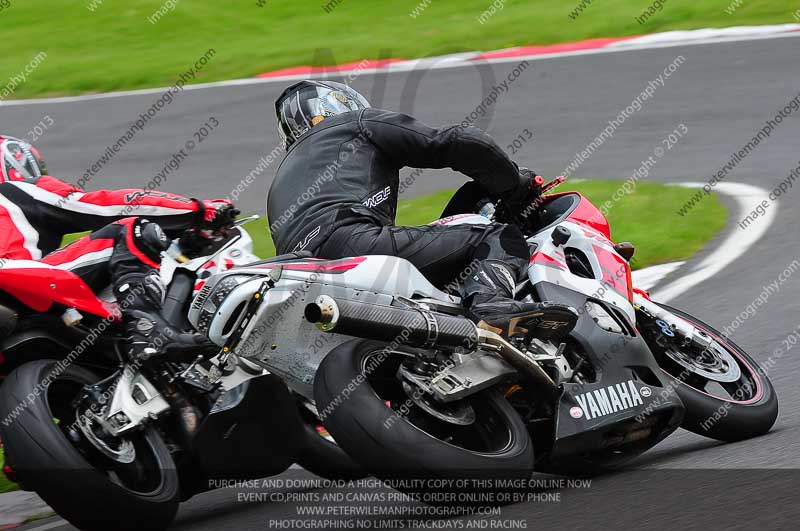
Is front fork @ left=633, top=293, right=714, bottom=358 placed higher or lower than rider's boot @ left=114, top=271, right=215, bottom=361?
higher

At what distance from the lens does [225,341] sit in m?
3.91

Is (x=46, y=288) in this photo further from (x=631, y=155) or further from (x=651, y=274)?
(x=631, y=155)

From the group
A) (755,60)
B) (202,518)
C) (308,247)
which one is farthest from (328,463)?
(755,60)

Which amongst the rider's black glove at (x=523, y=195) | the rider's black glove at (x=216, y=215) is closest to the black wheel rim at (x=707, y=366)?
the rider's black glove at (x=523, y=195)

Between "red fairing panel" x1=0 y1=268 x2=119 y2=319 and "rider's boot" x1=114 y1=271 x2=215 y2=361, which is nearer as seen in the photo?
"red fairing panel" x1=0 y1=268 x2=119 y2=319

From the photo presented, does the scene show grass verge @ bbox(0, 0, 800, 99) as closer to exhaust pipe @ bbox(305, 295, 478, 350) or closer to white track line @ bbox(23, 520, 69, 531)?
white track line @ bbox(23, 520, 69, 531)

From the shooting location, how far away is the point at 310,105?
15.9 feet

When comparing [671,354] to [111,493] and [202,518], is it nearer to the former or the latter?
[202,518]

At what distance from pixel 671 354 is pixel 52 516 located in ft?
9.08

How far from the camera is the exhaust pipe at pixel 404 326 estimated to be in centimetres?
376

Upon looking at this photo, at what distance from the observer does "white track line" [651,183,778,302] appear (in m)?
7.60

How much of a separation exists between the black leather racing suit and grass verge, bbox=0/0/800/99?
34.0 ft

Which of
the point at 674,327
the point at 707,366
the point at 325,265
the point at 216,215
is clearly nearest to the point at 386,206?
the point at 325,265

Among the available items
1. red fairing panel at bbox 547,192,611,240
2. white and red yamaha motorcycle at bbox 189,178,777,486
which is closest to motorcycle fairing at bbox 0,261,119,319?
white and red yamaha motorcycle at bbox 189,178,777,486
